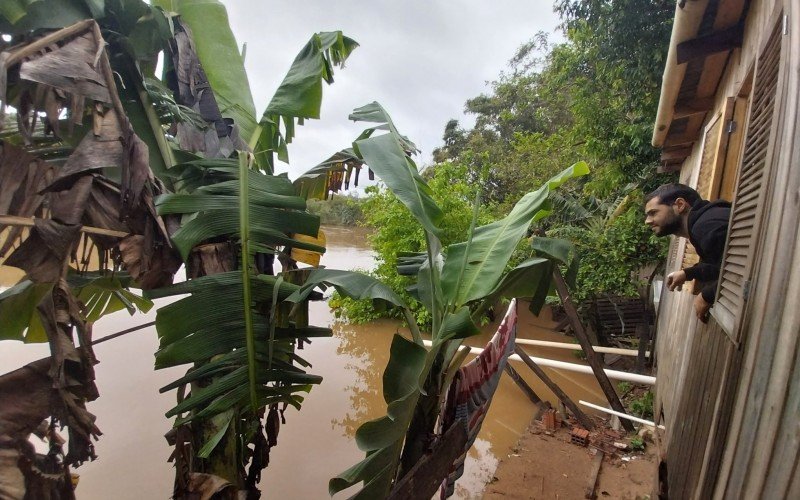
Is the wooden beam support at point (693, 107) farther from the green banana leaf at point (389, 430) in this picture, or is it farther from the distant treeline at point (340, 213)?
the distant treeline at point (340, 213)

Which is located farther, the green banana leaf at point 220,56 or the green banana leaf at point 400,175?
the green banana leaf at point 220,56

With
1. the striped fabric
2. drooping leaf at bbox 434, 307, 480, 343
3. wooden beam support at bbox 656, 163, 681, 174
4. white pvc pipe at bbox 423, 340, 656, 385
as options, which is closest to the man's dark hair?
the striped fabric

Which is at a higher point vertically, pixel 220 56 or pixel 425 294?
pixel 220 56

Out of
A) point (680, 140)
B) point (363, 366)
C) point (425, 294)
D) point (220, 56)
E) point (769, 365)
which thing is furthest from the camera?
point (363, 366)

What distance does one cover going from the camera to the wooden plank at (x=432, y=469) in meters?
1.77

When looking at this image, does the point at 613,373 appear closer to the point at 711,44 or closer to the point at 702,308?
the point at 702,308

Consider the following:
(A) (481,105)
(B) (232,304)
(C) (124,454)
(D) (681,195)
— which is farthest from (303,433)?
(A) (481,105)

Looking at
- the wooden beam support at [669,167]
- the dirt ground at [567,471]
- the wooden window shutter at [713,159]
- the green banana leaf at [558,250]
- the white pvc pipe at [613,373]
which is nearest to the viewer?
the green banana leaf at [558,250]

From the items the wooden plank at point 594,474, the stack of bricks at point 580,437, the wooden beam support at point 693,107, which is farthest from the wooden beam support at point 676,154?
the wooden plank at point 594,474

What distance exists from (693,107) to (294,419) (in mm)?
6792

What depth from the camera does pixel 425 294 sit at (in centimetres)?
248

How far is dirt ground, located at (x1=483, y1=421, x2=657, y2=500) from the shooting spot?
4562 mm

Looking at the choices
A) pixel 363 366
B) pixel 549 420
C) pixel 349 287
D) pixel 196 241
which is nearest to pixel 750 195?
pixel 349 287

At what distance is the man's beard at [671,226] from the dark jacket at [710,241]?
13 centimetres
